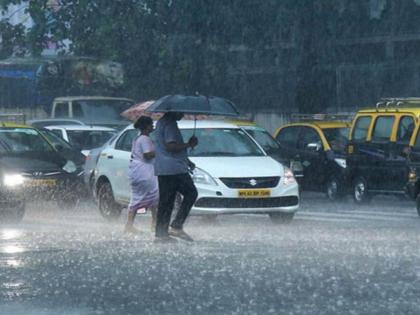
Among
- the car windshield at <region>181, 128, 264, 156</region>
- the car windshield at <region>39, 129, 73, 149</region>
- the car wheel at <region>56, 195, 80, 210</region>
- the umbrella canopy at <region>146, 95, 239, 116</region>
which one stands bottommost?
the car wheel at <region>56, 195, 80, 210</region>

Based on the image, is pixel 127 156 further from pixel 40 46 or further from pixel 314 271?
pixel 40 46

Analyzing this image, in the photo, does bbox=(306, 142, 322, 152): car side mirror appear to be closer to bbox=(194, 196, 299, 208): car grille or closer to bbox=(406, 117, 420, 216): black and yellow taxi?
bbox=(406, 117, 420, 216): black and yellow taxi

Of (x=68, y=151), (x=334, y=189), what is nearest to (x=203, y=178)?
(x=68, y=151)

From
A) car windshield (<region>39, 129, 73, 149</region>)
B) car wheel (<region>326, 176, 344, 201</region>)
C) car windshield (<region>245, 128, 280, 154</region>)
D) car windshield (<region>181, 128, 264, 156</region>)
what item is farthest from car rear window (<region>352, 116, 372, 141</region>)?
car windshield (<region>181, 128, 264, 156</region>)

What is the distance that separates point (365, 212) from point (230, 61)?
18.1 metres

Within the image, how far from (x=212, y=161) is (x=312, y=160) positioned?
377 inches

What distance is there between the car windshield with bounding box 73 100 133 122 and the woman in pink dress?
67.5 ft

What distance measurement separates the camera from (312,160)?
3073cm

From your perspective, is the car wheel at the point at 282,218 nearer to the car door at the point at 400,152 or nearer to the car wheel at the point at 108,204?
the car wheel at the point at 108,204

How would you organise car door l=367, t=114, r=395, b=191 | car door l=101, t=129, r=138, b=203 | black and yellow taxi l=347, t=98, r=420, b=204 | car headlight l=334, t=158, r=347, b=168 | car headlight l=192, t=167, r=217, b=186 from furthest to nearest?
1. car headlight l=334, t=158, r=347, b=168
2. car door l=367, t=114, r=395, b=191
3. black and yellow taxi l=347, t=98, r=420, b=204
4. car door l=101, t=129, r=138, b=203
5. car headlight l=192, t=167, r=217, b=186

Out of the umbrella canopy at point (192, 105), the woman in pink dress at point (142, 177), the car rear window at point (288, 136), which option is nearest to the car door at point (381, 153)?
the car rear window at point (288, 136)

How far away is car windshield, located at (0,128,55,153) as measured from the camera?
26453mm

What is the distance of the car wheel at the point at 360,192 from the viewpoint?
28.5 meters

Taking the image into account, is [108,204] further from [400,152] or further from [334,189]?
[334,189]
